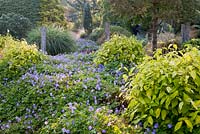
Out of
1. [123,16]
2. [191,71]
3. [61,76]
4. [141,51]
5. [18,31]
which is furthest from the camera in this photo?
[18,31]

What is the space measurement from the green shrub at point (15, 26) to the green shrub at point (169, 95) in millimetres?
9367

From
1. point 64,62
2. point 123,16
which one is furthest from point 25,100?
point 123,16

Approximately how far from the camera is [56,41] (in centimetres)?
968

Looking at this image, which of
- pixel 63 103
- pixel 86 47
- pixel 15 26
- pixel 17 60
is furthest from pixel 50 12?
pixel 63 103

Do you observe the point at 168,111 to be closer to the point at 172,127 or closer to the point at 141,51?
the point at 172,127

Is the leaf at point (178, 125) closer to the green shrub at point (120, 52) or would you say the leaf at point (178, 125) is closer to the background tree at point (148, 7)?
the green shrub at point (120, 52)

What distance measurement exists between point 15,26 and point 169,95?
9806 millimetres

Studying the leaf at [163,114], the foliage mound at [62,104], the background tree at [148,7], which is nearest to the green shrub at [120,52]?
the foliage mound at [62,104]

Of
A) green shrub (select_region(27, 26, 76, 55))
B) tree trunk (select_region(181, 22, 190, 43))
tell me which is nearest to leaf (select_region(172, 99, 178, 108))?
green shrub (select_region(27, 26, 76, 55))

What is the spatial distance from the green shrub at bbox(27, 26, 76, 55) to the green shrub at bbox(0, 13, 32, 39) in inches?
62.7

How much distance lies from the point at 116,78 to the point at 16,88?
1294mm

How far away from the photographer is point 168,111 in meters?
2.68

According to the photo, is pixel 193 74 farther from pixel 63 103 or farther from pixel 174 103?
pixel 63 103

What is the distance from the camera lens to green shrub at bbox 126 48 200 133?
102 inches
